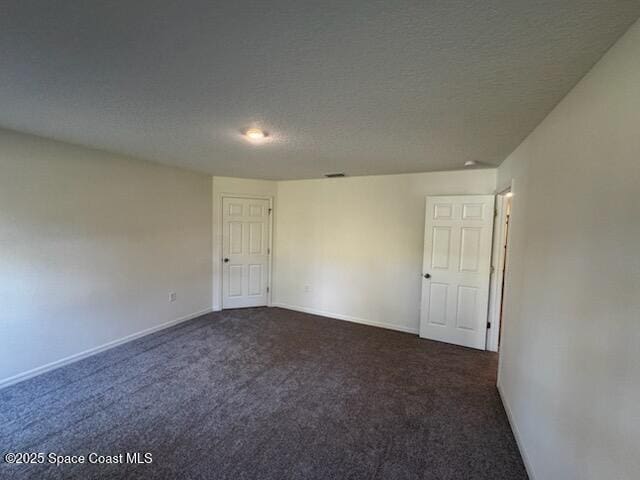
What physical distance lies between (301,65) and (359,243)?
339cm

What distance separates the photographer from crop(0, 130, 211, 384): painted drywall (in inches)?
104

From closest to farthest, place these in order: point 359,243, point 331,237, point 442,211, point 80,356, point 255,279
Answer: point 80,356 → point 442,211 → point 359,243 → point 331,237 → point 255,279

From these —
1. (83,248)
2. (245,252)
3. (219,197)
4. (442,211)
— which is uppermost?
(219,197)

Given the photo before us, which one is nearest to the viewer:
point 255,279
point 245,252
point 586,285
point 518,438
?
point 586,285

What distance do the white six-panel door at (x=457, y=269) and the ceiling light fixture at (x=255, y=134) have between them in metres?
2.44

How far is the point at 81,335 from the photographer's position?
316cm

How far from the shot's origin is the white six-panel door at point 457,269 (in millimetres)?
3652

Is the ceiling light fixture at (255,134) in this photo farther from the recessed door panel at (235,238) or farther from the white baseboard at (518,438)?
the white baseboard at (518,438)

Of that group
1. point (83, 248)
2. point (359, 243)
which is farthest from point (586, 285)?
point (83, 248)

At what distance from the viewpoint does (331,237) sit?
15.8ft

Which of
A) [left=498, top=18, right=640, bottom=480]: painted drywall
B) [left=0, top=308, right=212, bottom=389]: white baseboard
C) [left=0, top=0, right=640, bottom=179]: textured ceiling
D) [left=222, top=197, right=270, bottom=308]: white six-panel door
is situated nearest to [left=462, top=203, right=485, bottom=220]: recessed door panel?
[left=0, top=0, right=640, bottom=179]: textured ceiling

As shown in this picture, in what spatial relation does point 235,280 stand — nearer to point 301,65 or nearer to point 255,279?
point 255,279

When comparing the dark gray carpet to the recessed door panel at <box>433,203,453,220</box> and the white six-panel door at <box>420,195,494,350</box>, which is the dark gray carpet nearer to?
the white six-panel door at <box>420,195,494,350</box>

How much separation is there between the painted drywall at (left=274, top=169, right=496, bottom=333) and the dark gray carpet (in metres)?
0.93
